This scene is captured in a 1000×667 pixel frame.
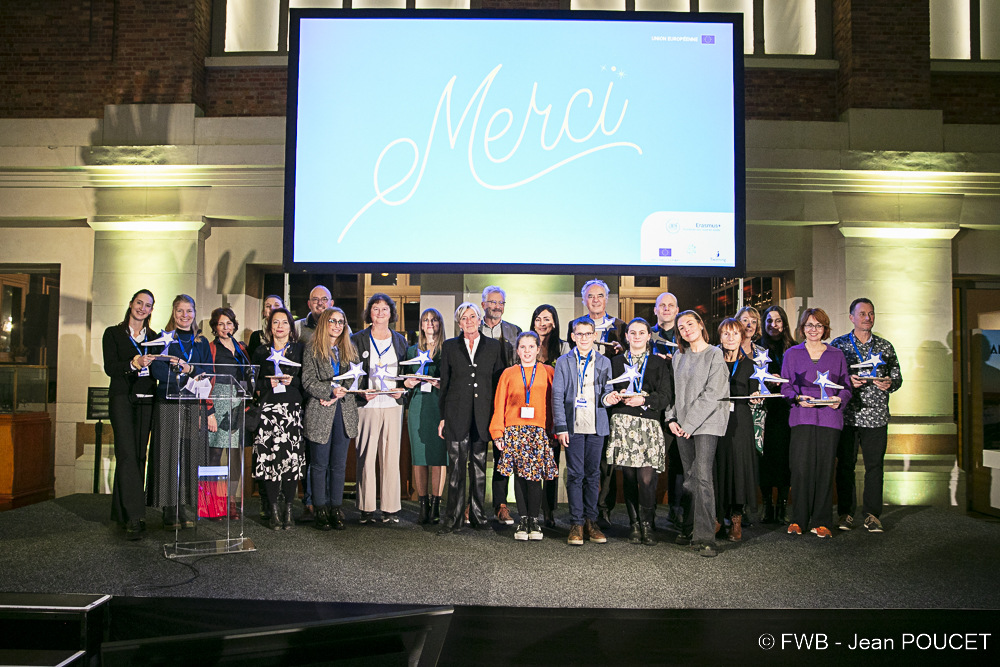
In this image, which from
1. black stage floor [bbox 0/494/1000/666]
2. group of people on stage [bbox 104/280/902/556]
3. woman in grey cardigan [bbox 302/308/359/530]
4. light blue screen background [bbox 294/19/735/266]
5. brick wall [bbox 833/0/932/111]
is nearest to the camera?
black stage floor [bbox 0/494/1000/666]

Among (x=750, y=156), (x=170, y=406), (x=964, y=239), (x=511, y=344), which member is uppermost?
A: (x=750, y=156)

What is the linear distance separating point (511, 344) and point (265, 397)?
192 cm

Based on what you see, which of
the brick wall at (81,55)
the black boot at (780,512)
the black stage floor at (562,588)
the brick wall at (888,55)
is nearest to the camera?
the black stage floor at (562,588)

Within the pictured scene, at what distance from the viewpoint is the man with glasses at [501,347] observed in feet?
17.8

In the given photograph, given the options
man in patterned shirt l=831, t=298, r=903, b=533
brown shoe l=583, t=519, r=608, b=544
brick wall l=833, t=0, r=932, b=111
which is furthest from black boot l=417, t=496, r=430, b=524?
brick wall l=833, t=0, r=932, b=111

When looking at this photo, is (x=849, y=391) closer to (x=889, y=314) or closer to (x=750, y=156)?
(x=889, y=314)

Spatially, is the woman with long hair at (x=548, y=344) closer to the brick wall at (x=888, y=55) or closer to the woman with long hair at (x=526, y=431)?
the woman with long hair at (x=526, y=431)

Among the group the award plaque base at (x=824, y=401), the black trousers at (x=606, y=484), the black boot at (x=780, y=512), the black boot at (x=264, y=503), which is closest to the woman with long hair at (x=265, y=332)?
the black boot at (x=264, y=503)

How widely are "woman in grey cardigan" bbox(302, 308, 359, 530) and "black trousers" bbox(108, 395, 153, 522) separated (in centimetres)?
116

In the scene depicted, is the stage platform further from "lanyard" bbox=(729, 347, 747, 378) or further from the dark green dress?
"lanyard" bbox=(729, 347, 747, 378)

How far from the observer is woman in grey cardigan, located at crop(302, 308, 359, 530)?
515 cm

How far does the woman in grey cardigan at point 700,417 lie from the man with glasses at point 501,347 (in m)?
1.35

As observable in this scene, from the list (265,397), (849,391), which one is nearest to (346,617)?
(265,397)

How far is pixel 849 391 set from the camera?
5168mm
